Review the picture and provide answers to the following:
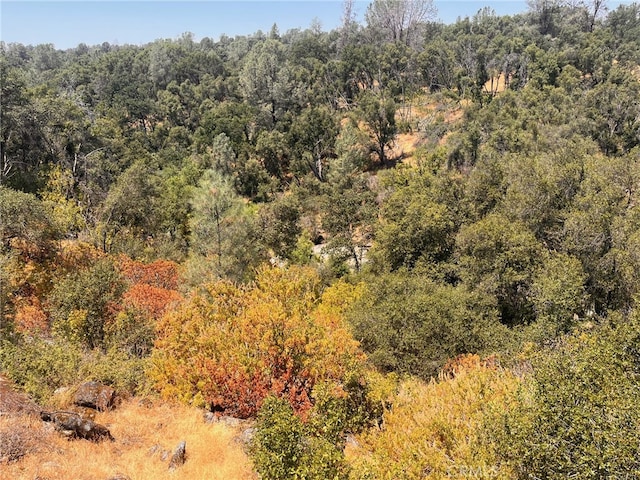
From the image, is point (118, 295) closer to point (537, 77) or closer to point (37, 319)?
point (37, 319)

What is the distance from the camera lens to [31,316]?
2627 centimetres

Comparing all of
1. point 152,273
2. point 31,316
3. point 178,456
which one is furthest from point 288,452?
point 152,273

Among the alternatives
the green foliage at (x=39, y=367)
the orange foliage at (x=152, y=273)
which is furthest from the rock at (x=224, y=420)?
the orange foliage at (x=152, y=273)

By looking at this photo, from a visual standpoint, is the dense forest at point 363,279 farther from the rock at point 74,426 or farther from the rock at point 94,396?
the rock at point 74,426

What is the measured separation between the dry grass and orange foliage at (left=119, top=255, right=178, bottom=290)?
17.4 metres

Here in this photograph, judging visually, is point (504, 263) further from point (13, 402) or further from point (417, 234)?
point (13, 402)

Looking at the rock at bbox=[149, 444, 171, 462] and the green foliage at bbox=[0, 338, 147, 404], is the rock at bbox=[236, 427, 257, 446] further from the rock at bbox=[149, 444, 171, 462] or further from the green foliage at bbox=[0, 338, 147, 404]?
the green foliage at bbox=[0, 338, 147, 404]

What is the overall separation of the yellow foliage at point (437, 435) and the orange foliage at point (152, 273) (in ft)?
77.5

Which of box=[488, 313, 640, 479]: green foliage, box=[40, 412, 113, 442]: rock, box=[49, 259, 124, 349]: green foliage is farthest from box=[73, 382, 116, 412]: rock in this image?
box=[488, 313, 640, 479]: green foliage

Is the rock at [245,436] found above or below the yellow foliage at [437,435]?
below

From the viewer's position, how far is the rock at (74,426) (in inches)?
551

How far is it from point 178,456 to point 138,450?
1581 millimetres

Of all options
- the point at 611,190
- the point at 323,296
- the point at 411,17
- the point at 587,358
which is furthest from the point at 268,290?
the point at 411,17

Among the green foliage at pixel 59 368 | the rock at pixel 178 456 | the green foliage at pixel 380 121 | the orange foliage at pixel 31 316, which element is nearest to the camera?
the rock at pixel 178 456
